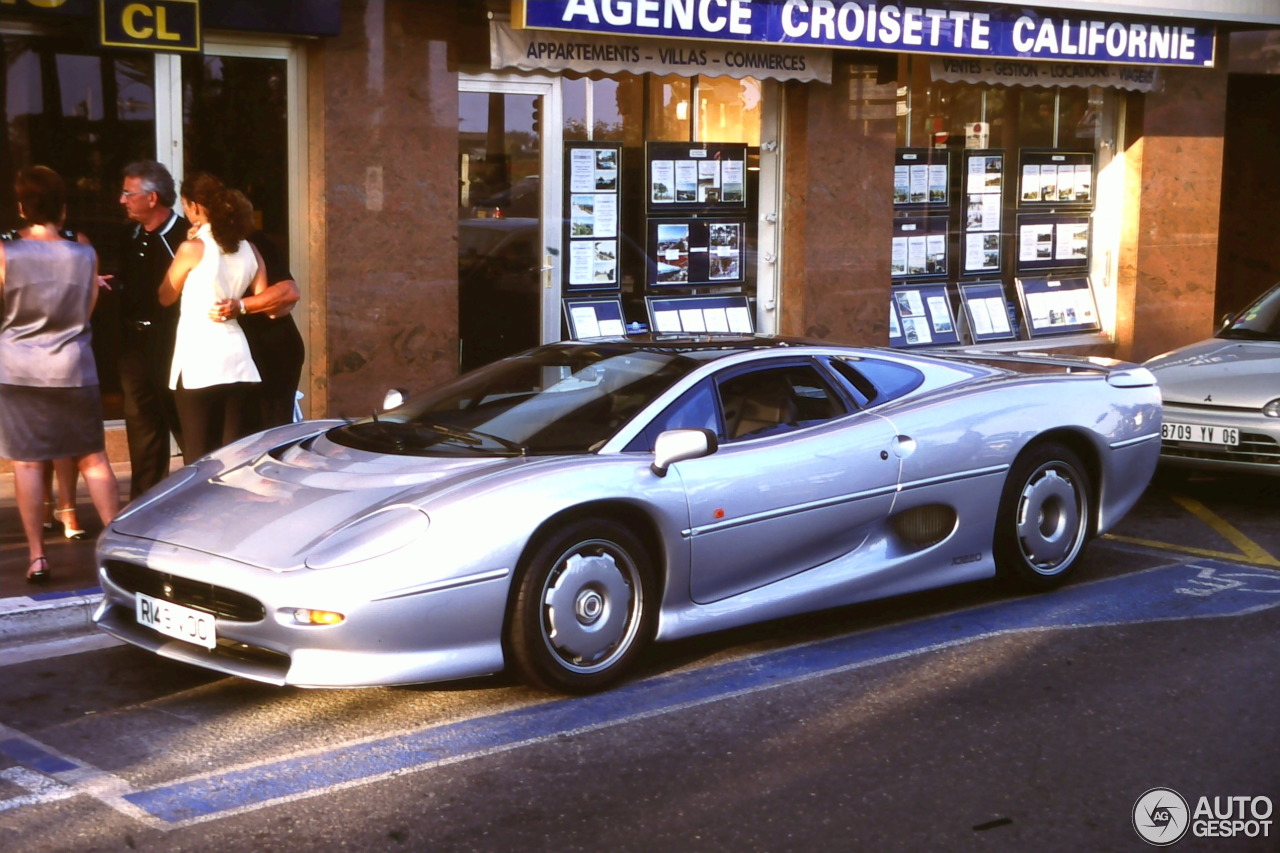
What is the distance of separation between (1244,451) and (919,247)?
5.39m

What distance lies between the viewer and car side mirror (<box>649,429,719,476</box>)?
5742mm

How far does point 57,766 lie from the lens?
498 centimetres

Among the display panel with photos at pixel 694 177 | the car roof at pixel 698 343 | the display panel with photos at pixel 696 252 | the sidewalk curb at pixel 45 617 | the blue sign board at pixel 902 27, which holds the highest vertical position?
the blue sign board at pixel 902 27

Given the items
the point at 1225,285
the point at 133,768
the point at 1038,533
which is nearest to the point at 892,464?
the point at 1038,533

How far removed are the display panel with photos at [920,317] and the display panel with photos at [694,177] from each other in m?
1.85

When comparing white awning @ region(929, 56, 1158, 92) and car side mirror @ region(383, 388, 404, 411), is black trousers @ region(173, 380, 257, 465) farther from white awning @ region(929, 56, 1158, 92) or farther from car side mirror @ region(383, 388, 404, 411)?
white awning @ region(929, 56, 1158, 92)

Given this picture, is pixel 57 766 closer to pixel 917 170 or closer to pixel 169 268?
pixel 169 268

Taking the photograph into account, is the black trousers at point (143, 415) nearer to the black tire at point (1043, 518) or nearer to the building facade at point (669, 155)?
the building facade at point (669, 155)

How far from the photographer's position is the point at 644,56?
11.9 meters

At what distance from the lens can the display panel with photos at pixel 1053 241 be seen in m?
15.2

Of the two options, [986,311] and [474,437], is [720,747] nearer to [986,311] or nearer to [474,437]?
[474,437]

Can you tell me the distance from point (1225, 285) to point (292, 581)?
15.4m

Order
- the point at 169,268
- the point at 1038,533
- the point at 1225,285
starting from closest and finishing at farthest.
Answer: the point at 1038,533
the point at 169,268
the point at 1225,285

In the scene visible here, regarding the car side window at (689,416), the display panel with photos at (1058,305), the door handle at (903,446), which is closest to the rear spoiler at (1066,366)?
the door handle at (903,446)
